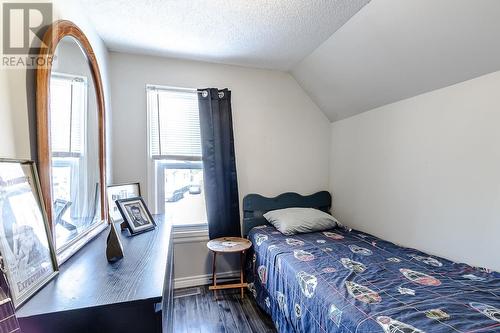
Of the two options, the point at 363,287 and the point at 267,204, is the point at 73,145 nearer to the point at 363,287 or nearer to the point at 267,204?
the point at 363,287

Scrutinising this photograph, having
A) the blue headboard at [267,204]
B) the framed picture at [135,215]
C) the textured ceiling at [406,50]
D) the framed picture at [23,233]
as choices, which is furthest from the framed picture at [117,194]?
the textured ceiling at [406,50]

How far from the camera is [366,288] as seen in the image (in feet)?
4.36

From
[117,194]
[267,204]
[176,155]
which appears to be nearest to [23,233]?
[117,194]

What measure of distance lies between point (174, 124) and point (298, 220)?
5.21 ft

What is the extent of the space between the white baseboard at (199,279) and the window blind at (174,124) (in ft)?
4.06

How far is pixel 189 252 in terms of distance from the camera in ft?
8.35

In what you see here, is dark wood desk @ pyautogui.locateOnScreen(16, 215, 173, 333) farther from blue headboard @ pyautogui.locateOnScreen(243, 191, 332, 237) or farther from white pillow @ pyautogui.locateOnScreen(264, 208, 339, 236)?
blue headboard @ pyautogui.locateOnScreen(243, 191, 332, 237)

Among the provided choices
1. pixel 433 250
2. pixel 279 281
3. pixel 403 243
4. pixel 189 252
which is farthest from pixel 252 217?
pixel 433 250

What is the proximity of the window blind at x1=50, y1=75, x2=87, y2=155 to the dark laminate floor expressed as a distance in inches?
60.9

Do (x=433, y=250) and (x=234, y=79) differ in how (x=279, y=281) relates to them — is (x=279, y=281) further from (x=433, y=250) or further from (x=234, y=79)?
(x=234, y=79)

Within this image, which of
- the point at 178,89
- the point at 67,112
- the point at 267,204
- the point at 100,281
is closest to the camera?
the point at 100,281

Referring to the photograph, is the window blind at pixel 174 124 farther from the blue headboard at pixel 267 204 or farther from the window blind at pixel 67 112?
the window blind at pixel 67 112

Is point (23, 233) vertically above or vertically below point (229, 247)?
above

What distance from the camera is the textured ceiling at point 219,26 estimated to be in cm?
165
